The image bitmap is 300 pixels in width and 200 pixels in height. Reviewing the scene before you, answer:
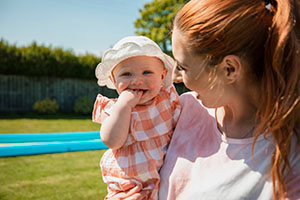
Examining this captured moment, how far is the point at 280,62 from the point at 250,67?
13 centimetres

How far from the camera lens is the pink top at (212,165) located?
3.64ft

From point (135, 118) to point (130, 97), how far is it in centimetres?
12

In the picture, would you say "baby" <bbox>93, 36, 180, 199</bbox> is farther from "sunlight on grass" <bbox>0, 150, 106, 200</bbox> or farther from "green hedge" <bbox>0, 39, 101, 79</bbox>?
"green hedge" <bbox>0, 39, 101, 79</bbox>

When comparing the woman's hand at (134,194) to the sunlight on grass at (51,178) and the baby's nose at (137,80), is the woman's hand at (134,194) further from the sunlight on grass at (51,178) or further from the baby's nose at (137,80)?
the sunlight on grass at (51,178)

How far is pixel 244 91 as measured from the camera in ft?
4.11

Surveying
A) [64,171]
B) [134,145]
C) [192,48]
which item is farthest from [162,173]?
[64,171]

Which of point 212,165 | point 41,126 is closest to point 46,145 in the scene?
point 212,165

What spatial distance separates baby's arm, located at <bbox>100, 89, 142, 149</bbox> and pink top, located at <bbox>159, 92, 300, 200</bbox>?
0.26 m

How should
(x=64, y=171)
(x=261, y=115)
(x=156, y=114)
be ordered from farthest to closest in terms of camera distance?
(x=64, y=171) < (x=156, y=114) < (x=261, y=115)

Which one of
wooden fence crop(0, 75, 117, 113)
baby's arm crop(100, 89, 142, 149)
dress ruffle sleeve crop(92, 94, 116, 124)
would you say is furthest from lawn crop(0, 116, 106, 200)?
wooden fence crop(0, 75, 117, 113)

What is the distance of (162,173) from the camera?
1.41 metres

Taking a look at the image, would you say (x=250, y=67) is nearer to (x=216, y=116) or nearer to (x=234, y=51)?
(x=234, y=51)

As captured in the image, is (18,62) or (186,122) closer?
(186,122)

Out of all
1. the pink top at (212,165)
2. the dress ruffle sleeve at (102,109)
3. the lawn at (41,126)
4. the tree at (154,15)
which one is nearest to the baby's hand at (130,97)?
the dress ruffle sleeve at (102,109)
